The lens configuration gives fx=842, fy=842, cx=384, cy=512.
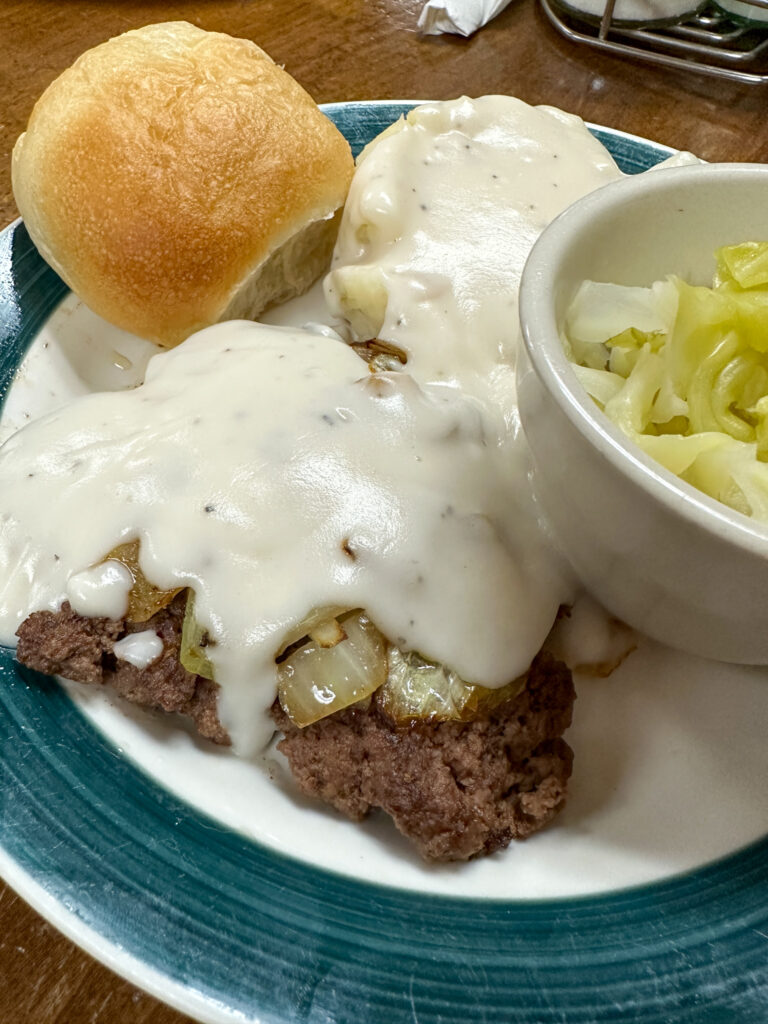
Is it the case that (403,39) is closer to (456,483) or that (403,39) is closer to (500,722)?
(456,483)

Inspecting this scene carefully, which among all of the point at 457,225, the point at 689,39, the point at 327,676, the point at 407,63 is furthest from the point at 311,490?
the point at 689,39

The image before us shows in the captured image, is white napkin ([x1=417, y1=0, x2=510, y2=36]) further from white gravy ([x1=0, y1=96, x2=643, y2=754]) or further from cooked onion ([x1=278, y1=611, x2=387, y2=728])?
cooked onion ([x1=278, y1=611, x2=387, y2=728])

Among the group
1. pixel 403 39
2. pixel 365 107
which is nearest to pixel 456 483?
pixel 365 107

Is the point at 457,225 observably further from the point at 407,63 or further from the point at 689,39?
the point at 689,39

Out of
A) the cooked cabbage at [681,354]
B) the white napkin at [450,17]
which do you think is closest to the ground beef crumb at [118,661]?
the cooked cabbage at [681,354]

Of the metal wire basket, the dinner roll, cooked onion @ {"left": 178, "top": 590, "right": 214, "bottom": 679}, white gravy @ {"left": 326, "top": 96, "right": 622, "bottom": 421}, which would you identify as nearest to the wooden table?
the metal wire basket
